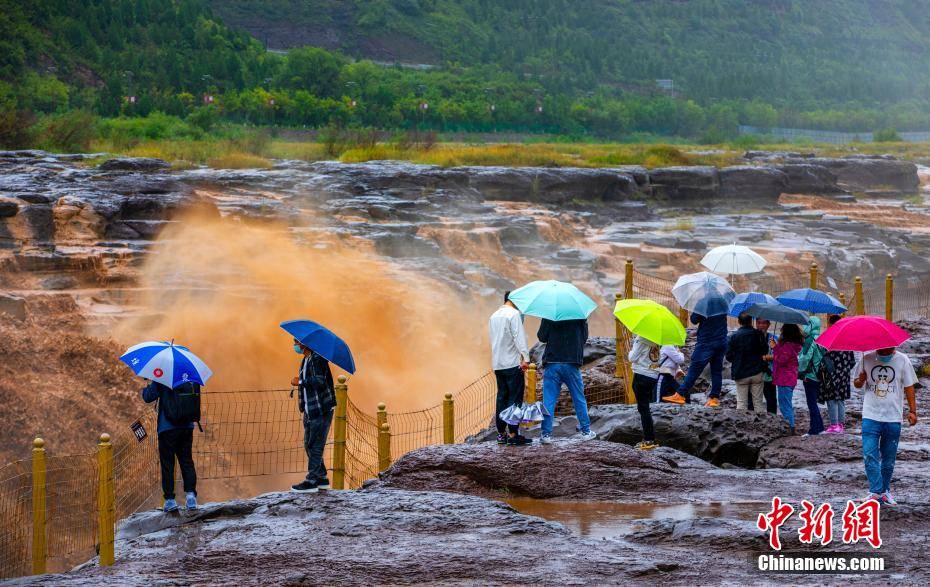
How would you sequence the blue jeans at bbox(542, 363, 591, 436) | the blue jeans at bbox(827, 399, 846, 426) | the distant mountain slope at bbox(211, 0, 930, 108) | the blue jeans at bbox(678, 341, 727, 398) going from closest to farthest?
the blue jeans at bbox(542, 363, 591, 436), the blue jeans at bbox(827, 399, 846, 426), the blue jeans at bbox(678, 341, 727, 398), the distant mountain slope at bbox(211, 0, 930, 108)

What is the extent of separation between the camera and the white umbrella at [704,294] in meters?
12.6

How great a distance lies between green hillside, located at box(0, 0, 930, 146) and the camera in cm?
5219

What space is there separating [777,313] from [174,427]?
21.4ft

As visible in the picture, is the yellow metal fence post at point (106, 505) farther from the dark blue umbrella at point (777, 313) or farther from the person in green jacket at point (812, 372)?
the person in green jacket at point (812, 372)

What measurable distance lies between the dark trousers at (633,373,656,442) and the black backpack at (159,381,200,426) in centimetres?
441

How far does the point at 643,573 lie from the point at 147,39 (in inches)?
2305

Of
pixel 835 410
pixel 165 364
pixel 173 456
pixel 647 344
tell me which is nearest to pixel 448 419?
pixel 647 344

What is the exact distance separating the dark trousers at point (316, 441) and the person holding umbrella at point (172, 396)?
1.02 m

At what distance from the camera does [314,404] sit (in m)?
9.35

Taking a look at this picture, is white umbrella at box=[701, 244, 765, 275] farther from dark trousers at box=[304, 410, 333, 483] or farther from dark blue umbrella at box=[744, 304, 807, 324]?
dark trousers at box=[304, 410, 333, 483]

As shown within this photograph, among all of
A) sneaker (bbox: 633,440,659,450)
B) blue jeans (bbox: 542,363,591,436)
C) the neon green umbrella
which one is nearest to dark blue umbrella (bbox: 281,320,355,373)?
blue jeans (bbox: 542,363,591,436)

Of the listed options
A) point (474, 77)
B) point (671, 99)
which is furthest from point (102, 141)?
point (671, 99)

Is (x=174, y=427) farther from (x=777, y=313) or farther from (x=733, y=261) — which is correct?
(x=733, y=261)

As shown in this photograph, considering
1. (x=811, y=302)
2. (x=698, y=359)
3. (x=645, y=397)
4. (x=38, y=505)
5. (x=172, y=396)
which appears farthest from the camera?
(x=698, y=359)
